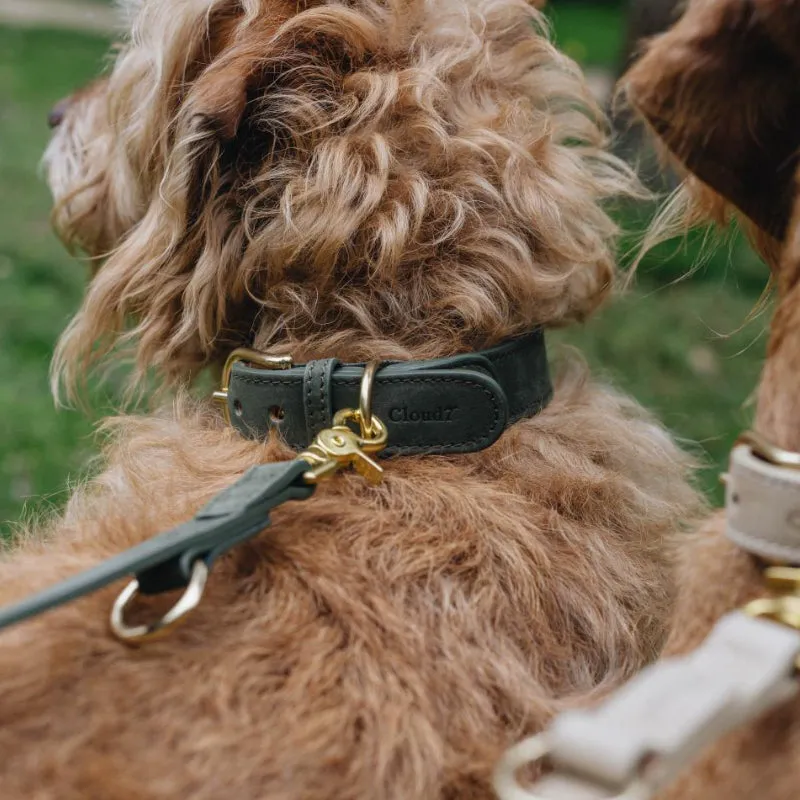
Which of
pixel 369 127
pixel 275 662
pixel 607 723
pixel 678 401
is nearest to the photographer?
pixel 607 723

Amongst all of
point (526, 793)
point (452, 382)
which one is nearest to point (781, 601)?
point (526, 793)

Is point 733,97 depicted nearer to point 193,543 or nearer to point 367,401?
point 367,401

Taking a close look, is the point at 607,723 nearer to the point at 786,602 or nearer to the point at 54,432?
the point at 786,602

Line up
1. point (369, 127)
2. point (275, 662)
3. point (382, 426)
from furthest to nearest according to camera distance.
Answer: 1. point (369, 127)
2. point (382, 426)
3. point (275, 662)

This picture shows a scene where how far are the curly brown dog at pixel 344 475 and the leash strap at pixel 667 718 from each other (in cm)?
38

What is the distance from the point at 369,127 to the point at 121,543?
1.00m

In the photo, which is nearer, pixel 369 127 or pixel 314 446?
pixel 314 446

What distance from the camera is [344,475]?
75.5 inches

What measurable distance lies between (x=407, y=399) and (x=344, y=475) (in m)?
0.19

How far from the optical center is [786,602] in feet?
4.18

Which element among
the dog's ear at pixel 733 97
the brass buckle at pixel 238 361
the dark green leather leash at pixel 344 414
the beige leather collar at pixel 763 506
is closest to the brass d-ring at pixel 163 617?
the dark green leather leash at pixel 344 414

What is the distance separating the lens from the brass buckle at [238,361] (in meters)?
2.07

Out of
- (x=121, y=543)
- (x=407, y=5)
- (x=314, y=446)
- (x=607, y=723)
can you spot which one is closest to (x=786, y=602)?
(x=607, y=723)

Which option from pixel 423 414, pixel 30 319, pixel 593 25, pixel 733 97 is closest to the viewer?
pixel 733 97
